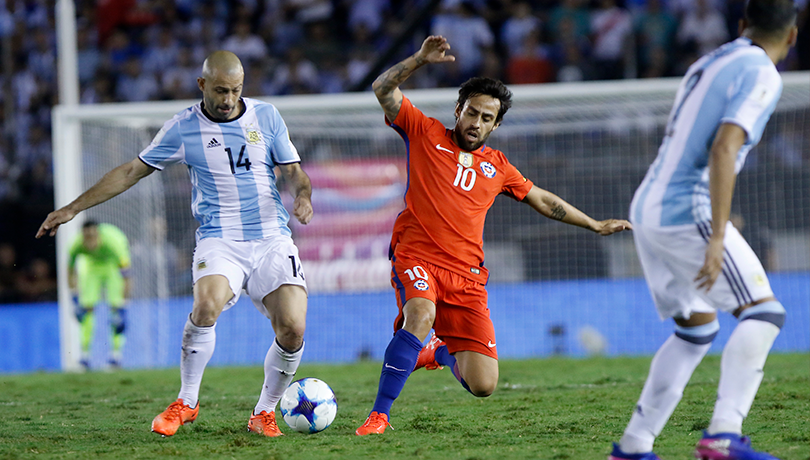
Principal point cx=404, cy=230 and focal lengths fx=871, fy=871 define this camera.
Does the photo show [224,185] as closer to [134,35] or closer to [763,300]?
[763,300]

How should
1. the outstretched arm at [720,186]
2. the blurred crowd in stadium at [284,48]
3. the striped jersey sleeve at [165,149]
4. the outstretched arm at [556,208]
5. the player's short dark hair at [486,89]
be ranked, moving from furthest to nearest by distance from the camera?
the blurred crowd in stadium at [284,48], the outstretched arm at [556,208], the player's short dark hair at [486,89], the striped jersey sleeve at [165,149], the outstretched arm at [720,186]

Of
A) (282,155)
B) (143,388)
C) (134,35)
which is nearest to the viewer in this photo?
(282,155)

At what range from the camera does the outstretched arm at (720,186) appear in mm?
3379

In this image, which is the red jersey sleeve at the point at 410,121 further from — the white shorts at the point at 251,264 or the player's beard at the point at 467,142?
the white shorts at the point at 251,264

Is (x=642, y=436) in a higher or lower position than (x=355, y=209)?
lower

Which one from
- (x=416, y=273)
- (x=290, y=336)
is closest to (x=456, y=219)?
(x=416, y=273)

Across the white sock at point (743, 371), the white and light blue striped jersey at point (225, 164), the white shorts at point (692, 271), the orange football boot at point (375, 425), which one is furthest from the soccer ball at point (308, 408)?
the white sock at point (743, 371)

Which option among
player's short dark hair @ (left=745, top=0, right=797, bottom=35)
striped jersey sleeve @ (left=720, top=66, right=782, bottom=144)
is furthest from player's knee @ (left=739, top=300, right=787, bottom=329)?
player's short dark hair @ (left=745, top=0, right=797, bottom=35)

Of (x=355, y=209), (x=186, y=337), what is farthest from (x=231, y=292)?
(x=355, y=209)

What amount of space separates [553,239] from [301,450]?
9.03 metres

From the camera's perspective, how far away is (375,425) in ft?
16.6

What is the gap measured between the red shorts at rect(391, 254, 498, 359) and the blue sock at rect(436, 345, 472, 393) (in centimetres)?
13

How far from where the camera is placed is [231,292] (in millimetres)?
5145

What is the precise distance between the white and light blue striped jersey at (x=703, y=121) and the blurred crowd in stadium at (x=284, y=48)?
31.1 feet
